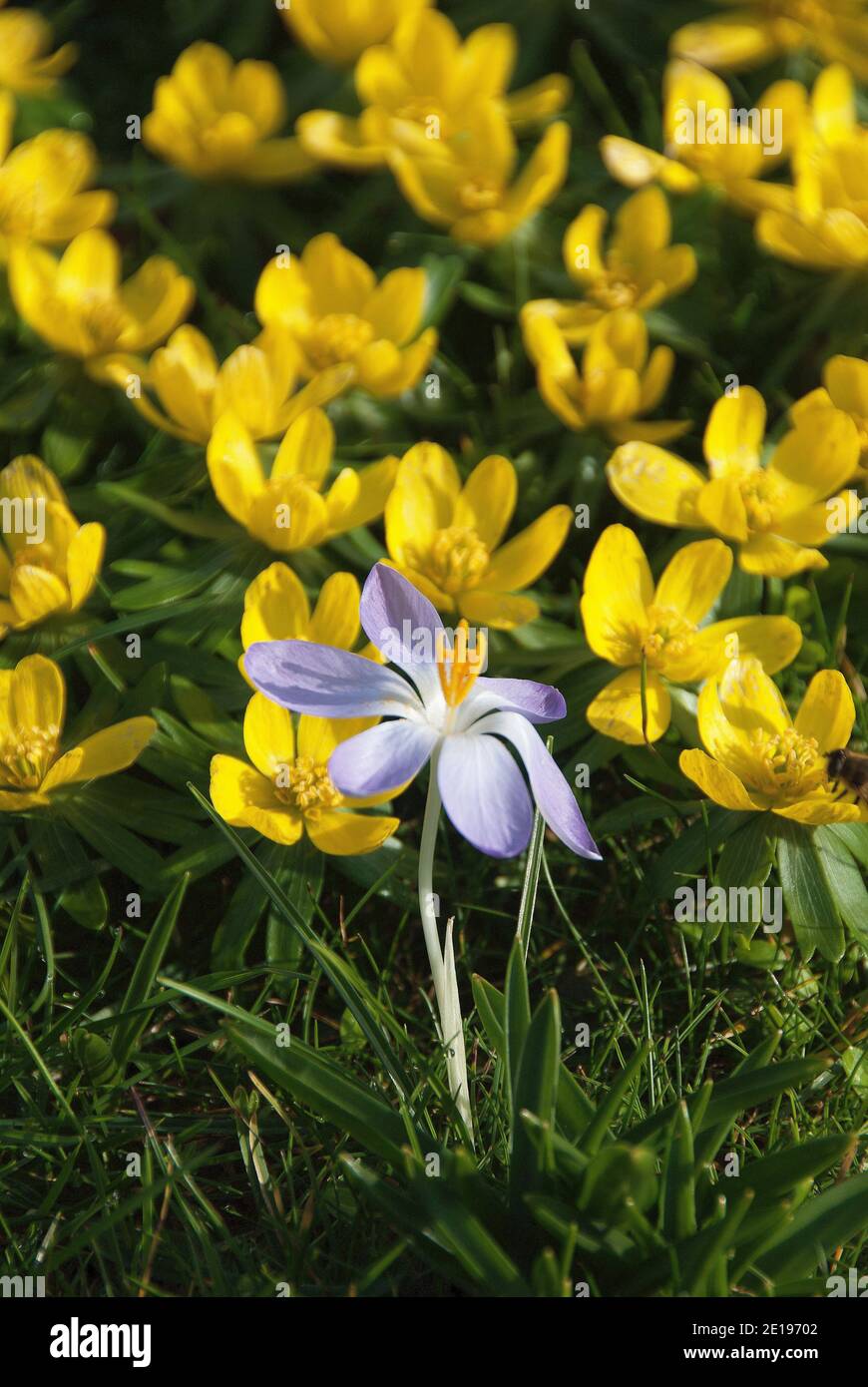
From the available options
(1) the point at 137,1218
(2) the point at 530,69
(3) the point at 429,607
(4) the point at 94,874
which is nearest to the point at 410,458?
(3) the point at 429,607

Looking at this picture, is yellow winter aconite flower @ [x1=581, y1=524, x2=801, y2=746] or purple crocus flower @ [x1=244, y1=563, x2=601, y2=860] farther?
yellow winter aconite flower @ [x1=581, y1=524, x2=801, y2=746]

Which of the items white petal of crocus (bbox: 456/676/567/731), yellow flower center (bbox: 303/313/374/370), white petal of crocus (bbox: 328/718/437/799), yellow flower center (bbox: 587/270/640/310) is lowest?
white petal of crocus (bbox: 328/718/437/799)

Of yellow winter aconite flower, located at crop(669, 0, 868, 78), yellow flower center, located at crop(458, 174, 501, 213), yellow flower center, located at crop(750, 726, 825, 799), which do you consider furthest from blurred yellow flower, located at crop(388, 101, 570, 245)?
yellow flower center, located at crop(750, 726, 825, 799)

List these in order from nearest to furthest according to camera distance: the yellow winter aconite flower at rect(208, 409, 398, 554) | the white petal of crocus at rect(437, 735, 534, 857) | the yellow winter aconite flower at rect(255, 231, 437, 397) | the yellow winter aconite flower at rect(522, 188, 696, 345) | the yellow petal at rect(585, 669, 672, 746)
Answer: the white petal of crocus at rect(437, 735, 534, 857), the yellow petal at rect(585, 669, 672, 746), the yellow winter aconite flower at rect(208, 409, 398, 554), the yellow winter aconite flower at rect(255, 231, 437, 397), the yellow winter aconite flower at rect(522, 188, 696, 345)

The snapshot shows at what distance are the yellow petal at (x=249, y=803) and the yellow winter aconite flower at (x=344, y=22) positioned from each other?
167 centimetres

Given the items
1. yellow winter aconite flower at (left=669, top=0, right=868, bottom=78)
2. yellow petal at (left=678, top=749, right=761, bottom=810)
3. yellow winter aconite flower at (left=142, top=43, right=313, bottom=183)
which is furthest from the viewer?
yellow winter aconite flower at (left=669, top=0, right=868, bottom=78)

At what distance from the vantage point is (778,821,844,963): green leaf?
5.66 feet

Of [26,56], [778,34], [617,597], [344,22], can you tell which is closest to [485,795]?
[617,597]

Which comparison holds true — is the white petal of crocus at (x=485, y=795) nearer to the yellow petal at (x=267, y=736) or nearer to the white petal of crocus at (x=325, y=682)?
the white petal of crocus at (x=325, y=682)

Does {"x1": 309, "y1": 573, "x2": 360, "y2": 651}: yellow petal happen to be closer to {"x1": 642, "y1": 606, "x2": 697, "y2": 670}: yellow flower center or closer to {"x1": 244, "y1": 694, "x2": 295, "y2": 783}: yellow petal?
{"x1": 244, "y1": 694, "x2": 295, "y2": 783}: yellow petal

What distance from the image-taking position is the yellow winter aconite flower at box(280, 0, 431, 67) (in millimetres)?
2652

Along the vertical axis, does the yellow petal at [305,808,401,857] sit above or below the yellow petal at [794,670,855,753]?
below

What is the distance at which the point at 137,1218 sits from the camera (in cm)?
159

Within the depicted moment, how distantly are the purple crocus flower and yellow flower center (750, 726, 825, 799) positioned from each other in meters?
0.44
